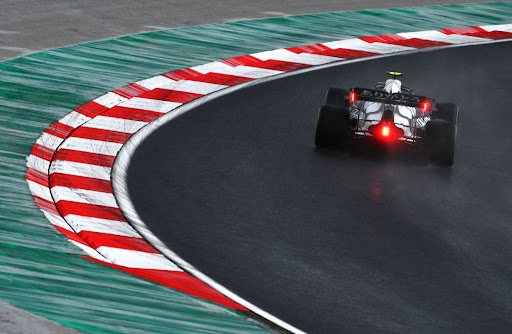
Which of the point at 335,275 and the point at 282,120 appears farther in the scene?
the point at 282,120

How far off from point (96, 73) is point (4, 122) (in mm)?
2635

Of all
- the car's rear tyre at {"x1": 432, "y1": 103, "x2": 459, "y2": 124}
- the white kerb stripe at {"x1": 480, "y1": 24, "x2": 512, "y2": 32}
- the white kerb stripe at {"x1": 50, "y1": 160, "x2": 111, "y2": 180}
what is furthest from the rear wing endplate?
the white kerb stripe at {"x1": 480, "y1": 24, "x2": 512, "y2": 32}

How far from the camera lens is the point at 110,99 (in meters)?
12.8

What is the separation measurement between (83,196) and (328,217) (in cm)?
246

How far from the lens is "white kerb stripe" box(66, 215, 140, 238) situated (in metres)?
8.66

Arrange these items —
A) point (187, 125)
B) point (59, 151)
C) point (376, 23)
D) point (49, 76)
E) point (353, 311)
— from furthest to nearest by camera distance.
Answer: point (376, 23)
point (49, 76)
point (187, 125)
point (59, 151)
point (353, 311)

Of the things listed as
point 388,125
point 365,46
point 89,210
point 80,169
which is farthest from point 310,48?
point 89,210

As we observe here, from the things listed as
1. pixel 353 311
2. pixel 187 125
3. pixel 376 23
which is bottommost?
pixel 353 311

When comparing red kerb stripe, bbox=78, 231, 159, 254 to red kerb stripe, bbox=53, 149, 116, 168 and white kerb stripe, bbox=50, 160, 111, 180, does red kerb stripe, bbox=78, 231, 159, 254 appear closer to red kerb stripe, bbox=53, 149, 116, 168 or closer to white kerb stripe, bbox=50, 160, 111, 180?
white kerb stripe, bbox=50, 160, 111, 180

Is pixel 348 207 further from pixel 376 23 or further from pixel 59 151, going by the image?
pixel 376 23

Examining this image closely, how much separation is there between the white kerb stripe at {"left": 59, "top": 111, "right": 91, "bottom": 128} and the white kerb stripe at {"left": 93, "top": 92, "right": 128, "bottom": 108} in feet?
1.89

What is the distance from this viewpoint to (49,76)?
13.4m

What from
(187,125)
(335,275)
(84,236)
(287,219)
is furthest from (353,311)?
(187,125)

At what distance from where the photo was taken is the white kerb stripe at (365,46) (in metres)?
16.2
